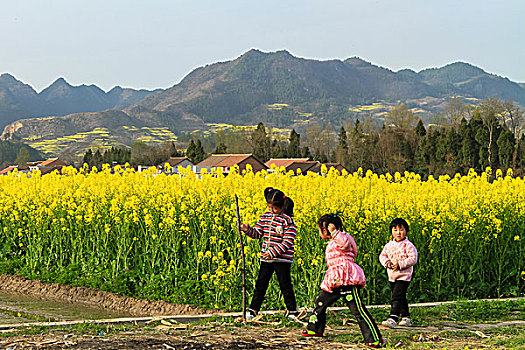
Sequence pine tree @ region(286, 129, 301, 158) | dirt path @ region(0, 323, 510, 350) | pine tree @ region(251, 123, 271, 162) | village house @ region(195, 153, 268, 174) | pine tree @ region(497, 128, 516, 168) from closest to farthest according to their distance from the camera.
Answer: dirt path @ region(0, 323, 510, 350)
pine tree @ region(497, 128, 516, 168)
village house @ region(195, 153, 268, 174)
pine tree @ region(286, 129, 301, 158)
pine tree @ region(251, 123, 271, 162)

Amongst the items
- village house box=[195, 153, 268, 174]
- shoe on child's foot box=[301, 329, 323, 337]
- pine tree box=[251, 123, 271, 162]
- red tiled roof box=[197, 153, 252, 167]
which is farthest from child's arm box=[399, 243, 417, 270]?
pine tree box=[251, 123, 271, 162]

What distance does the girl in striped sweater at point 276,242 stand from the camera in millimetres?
7441

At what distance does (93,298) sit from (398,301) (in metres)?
5.21

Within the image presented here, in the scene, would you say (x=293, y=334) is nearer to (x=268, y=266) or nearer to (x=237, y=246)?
(x=268, y=266)

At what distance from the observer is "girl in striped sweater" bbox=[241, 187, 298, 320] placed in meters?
7.44

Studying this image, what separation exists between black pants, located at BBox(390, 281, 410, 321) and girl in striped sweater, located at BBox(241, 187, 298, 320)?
1195 mm

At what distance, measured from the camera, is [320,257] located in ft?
28.2

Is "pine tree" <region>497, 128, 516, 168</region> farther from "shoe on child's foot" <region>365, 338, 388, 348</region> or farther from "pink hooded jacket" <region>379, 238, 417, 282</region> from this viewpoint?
"shoe on child's foot" <region>365, 338, 388, 348</region>

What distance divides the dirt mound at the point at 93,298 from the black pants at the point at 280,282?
1.51 metres

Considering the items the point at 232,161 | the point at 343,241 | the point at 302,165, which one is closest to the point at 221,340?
the point at 343,241

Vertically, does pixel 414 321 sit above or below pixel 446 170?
below

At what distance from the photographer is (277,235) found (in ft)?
24.5

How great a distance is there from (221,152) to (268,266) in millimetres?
96979

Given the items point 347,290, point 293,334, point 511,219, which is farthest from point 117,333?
point 511,219
